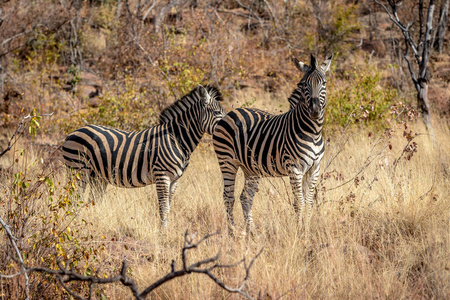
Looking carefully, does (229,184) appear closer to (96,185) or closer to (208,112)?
(208,112)

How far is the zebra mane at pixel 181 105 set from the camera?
6.37 metres

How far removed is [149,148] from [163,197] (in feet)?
2.43

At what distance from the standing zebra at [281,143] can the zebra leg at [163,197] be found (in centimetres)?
69

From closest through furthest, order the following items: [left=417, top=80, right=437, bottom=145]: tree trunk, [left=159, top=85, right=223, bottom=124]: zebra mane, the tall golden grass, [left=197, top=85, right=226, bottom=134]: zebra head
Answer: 1. the tall golden grass
2. [left=197, top=85, right=226, bottom=134]: zebra head
3. [left=159, top=85, right=223, bottom=124]: zebra mane
4. [left=417, top=80, right=437, bottom=145]: tree trunk

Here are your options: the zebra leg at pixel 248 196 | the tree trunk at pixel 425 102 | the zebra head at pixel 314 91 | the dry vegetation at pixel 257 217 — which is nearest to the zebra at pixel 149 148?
the dry vegetation at pixel 257 217

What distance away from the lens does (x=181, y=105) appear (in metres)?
6.42

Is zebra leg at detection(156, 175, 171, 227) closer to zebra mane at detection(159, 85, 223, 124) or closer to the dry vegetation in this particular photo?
the dry vegetation

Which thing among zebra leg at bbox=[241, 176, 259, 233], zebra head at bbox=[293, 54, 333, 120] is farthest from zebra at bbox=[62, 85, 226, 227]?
zebra head at bbox=[293, 54, 333, 120]

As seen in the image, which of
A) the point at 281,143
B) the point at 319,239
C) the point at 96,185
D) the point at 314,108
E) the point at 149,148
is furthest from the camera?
the point at 96,185

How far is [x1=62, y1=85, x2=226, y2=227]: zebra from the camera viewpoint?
19.7 ft

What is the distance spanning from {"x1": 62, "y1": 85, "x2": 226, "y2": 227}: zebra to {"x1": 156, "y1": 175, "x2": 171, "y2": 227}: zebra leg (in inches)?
0.5

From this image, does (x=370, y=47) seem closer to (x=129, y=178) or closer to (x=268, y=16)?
(x=268, y=16)

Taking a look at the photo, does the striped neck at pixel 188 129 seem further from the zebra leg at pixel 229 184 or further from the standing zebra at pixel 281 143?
the zebra leg at pixel 229 184

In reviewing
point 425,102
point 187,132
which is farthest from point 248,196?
point 425,102
